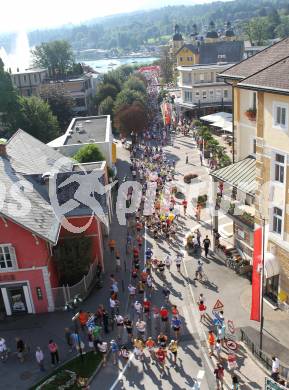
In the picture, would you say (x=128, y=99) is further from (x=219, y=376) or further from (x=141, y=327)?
(x=219, y=376)

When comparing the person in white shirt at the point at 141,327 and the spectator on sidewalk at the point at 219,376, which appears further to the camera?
the person in white shirt at the point at 141,327

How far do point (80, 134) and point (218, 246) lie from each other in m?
25.4

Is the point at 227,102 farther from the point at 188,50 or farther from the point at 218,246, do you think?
the point at 218,246

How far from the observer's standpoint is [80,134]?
2024 inches

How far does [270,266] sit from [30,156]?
69.7 ft

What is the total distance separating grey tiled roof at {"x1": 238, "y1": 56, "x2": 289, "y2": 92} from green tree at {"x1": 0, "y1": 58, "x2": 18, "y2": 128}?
49237mm

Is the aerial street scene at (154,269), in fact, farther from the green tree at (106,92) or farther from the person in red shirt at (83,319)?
the green tree at (106,92)

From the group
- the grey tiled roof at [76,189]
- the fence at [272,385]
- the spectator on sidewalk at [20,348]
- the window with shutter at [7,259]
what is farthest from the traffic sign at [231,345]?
the window with shutter at [7,259]

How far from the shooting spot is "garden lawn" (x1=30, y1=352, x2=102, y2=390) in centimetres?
2133

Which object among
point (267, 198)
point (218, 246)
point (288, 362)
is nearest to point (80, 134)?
point (218, 246)

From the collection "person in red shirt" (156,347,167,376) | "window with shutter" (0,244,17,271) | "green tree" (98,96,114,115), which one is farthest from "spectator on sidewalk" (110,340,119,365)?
"green tree" (98,96,114,115)

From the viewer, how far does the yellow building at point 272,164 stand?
73.2 feet

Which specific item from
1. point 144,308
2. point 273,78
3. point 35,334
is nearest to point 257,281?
point 144,308

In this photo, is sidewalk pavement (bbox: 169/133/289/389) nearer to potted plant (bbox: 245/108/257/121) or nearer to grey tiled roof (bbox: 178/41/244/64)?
potted plant (bbox: 245/108/257/121)
